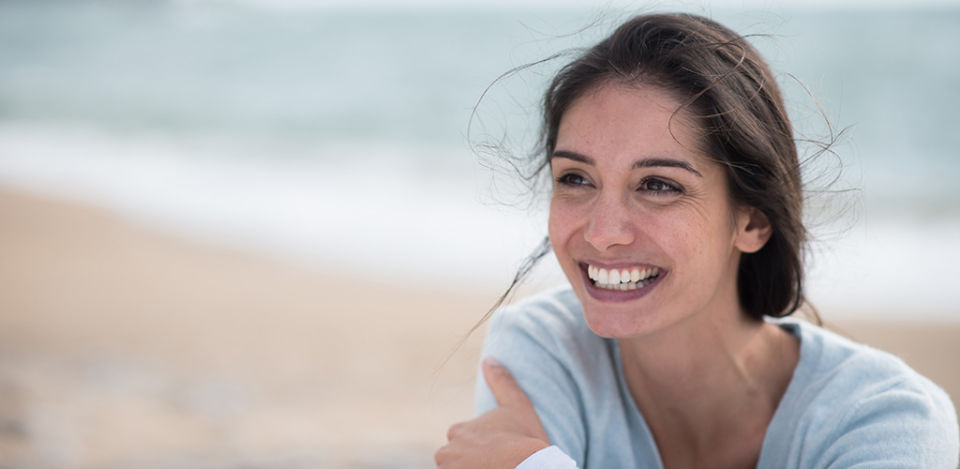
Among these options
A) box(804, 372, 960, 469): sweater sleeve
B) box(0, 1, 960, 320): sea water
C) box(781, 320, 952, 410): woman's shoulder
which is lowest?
box(804, 372, 960, 469): sweater sleeve

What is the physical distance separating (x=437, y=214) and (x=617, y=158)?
268 inches

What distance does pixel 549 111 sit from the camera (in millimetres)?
2549

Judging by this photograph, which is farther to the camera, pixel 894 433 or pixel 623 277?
pixel 623 277

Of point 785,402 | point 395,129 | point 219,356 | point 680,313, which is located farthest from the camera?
point 395,129

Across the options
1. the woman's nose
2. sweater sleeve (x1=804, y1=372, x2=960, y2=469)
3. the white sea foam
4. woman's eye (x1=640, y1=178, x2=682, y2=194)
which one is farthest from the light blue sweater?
the white sea foam

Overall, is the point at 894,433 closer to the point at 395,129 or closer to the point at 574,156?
the point at 574,156

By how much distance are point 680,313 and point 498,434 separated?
563 mm

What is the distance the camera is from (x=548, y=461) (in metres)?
2.09

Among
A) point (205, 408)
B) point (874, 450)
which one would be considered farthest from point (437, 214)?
point (874, 450)

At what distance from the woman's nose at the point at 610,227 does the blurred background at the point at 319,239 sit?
1.82 feet

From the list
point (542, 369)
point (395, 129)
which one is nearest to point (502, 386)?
point (542, 369)

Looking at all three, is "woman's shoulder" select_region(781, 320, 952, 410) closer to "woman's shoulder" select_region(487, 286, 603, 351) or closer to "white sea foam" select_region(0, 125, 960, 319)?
"woman's shoulder" select_region(487, 286, 603, 351)

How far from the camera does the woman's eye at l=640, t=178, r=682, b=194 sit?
2.21 metres

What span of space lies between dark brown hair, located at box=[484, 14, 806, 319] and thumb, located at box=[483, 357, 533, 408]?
26cm
